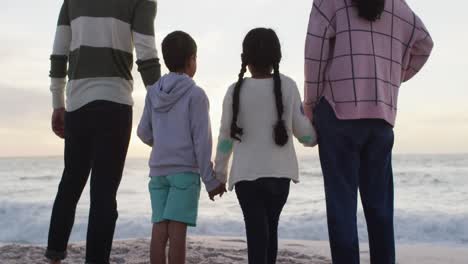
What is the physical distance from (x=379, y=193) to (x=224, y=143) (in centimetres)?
82

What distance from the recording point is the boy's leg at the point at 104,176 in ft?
9.54

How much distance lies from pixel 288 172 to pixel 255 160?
179mm

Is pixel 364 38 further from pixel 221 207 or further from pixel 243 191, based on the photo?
pixel 221 207

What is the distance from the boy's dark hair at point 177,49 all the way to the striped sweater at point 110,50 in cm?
9

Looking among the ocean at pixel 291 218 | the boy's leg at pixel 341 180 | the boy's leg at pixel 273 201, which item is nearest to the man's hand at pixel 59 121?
the boy's leg at pixel 273 201

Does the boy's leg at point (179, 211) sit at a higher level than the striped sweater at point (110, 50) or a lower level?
lower

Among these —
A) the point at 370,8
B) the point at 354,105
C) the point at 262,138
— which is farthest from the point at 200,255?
the point at 370,8

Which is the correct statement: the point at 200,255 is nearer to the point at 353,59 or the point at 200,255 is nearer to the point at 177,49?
the point at 177,49

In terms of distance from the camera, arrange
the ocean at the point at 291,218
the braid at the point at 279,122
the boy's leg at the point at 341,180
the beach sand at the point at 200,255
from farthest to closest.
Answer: the ocean at the point at 291,218, the beach sand at the point at 200,255, the braid at the point at 279,122, the boy's leg at the point at 341,180

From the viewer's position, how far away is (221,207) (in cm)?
1425

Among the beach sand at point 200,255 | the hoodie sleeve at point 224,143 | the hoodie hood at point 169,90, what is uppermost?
the hoodie hood at point 169,90

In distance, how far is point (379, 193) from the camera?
284 centimetres

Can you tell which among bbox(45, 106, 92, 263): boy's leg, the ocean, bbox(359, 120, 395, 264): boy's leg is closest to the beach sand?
bbox(45, 106, 92, 263): boy's leg

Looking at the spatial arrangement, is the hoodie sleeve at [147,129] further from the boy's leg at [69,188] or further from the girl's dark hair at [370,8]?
the girl's dark hair at [370,8]
